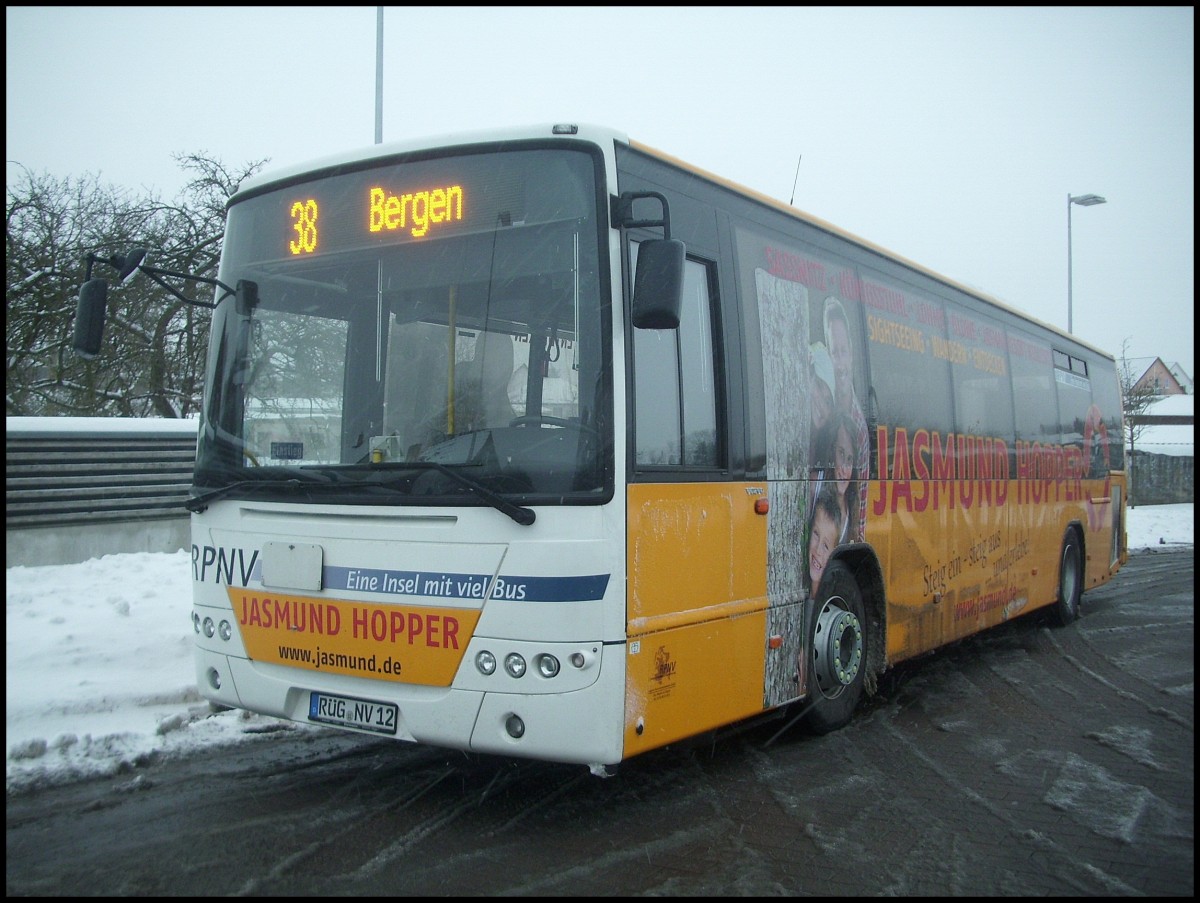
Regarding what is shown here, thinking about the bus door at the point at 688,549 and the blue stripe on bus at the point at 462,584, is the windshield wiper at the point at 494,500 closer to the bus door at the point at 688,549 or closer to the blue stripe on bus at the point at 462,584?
the blue stripe on bus at the point at 462,584

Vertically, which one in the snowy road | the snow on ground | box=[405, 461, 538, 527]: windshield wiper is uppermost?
box=[405, 461, 538, 527]: windshield wiper

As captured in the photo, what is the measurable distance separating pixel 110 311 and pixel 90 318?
13028 millimetres

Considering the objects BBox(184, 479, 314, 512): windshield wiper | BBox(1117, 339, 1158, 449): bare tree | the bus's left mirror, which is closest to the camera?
BBox(184, 479, 314, 512): windshield wiper

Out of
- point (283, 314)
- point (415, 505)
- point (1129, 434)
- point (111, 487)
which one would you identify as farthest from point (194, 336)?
point (1129, 434)

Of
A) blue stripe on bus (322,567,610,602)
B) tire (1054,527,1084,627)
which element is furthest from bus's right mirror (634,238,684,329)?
tire (1054,527,1084,627)

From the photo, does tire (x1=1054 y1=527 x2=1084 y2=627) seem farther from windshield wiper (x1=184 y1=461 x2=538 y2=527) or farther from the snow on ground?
windshield wiper (x1=184 y1=461 x2=538 y2=527)

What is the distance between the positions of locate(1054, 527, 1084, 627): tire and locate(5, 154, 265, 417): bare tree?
12.4 m

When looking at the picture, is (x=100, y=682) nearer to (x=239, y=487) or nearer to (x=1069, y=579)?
(x=239, y=487)

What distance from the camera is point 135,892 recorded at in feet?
14.1

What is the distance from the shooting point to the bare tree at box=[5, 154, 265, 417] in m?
16.9

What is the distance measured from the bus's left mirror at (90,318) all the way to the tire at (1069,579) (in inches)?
405

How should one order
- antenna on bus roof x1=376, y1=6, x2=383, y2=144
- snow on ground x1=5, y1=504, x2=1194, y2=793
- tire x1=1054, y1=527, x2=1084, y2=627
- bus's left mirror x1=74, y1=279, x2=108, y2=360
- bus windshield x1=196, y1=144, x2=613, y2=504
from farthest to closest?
antenna on bus roof x1=376, y1=6, x2=383, y2=144, tire x1=1054, y1=527, x2=1084, y2=627, snow on ground x1=5, y1=504, x2=1194, y2=793, bus's left mirror x1=74, y1=279, x2=108, y2=360, bus windshield x1=196, y1=144, x2=613, y2=504

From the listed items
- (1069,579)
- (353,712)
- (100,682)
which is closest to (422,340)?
(353,712)

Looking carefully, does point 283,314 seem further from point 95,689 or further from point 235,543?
point 95,689
